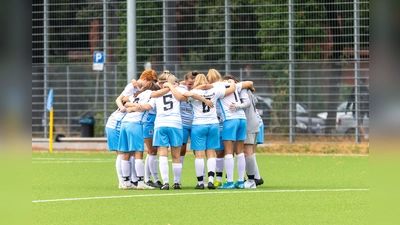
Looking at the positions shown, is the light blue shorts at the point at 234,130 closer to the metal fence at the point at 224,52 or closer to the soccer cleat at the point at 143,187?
the soccer cleat at the point at 143,187

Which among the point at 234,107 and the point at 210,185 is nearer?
the point at 210,185

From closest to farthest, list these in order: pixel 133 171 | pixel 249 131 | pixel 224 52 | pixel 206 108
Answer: pixel 206 108, pixel 249 131, pixel 133 171, pixel 224 52

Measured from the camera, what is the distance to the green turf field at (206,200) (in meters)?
7.88

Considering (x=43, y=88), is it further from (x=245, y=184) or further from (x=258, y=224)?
(x=258, y=224)

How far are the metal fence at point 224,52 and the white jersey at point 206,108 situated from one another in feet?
44.0

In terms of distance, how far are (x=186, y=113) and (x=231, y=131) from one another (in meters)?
0.89

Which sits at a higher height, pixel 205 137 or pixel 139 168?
pixel 205 137

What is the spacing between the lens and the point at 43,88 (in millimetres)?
28297

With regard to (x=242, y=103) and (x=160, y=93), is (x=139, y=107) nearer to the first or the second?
(x=160, y=93)

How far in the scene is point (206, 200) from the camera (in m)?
10.1

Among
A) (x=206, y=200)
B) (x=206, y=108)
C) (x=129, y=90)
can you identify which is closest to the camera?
(x=206, y=200)

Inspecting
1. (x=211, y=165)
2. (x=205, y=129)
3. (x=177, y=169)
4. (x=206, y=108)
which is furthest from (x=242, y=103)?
(x=177, y=169)

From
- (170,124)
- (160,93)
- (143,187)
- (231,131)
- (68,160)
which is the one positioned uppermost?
(160,93)
